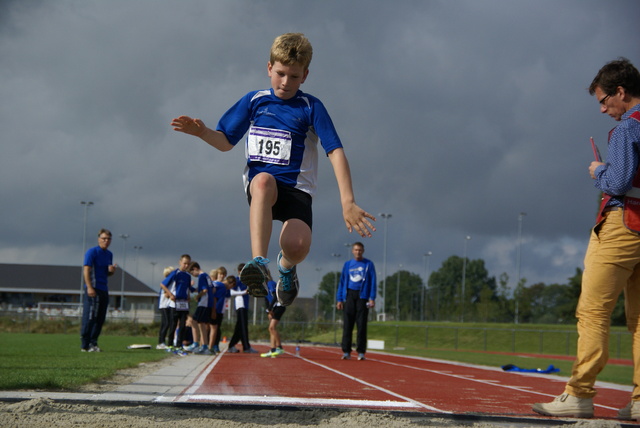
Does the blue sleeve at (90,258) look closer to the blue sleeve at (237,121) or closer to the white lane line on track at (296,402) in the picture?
the white lane line on track at (296,402)

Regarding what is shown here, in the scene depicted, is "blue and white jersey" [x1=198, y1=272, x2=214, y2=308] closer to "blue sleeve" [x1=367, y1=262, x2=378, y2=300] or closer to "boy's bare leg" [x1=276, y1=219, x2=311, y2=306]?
"blue sleeve" [x1=367, y1=262, x2=378, y2=300]

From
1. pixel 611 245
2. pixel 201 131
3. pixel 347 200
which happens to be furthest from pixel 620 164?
pixel 201 131

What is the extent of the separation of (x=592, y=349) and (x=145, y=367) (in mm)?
6483

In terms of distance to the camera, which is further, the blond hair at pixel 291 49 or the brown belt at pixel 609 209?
the brown belt at pixel 609 209

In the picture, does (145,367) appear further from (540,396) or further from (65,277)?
(65,277)

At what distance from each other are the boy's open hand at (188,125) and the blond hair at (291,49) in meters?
0.67

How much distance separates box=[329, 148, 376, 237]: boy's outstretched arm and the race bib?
1.21 ft

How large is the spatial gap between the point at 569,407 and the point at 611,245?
1.20 m

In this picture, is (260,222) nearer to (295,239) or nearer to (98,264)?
(295,239)

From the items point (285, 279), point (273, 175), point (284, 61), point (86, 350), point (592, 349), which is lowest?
point (86, 350)

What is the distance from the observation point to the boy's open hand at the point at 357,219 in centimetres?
373

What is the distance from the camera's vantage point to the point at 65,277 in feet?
317

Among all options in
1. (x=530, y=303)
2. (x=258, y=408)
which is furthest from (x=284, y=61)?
(x=530, y=303)

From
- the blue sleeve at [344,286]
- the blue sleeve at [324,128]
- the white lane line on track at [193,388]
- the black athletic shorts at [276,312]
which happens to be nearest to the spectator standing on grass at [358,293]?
the blue sleeve at [344,286]
